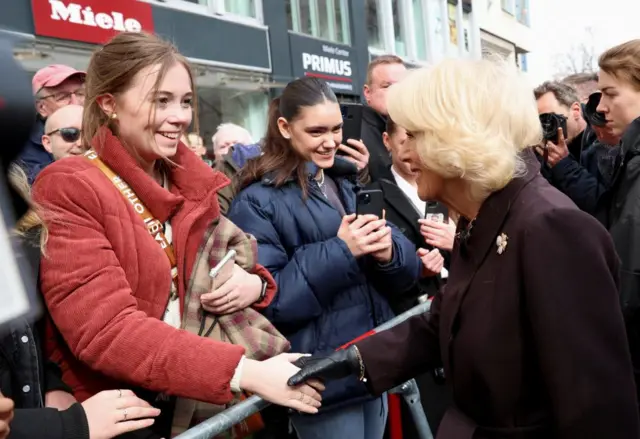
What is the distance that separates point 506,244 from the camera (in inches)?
59.9

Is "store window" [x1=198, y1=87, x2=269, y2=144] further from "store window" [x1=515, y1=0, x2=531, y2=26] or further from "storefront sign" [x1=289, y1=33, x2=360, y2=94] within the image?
"store window" [x1=515, y1=0, x2=531, y2=26]

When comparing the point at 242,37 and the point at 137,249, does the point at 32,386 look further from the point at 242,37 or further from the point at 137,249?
the point at 242,37

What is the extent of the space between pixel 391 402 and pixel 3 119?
2.40m

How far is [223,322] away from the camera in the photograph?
5.92 ft

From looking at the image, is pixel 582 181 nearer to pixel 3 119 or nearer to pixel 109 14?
pixel 3 119

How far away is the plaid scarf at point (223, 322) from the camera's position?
66.8 inches

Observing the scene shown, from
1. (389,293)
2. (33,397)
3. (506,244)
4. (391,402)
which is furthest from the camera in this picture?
(391,402)

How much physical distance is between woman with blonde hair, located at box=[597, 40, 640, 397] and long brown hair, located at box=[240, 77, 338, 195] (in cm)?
126

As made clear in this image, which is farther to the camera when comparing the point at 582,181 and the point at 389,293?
the point at 582,181

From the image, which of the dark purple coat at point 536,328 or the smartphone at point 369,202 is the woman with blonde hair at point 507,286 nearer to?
the dark purple coat at point 536,328

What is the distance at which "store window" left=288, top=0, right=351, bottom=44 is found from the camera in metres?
13.2

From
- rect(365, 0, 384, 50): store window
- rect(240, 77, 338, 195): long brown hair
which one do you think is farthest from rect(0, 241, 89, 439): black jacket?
rect(365, 0, 384, 50): store window

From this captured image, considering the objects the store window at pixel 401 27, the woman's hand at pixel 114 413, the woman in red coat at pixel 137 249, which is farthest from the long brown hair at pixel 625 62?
the store window at pixel 401 27

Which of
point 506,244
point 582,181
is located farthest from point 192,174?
point 582,181
